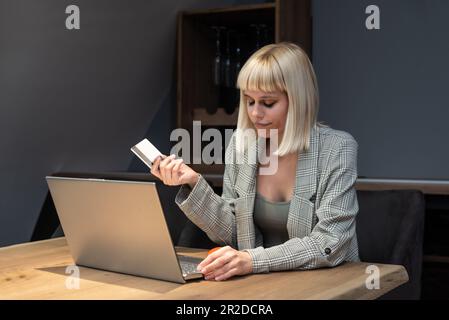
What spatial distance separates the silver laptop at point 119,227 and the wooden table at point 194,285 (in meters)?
0.03

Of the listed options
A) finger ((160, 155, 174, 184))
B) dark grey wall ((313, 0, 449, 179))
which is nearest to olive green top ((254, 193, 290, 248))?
finger ((160, 155, 174, 184))

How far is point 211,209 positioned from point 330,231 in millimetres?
318

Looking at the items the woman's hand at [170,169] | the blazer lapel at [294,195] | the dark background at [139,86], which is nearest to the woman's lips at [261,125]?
the blazer lapel at [294,195]

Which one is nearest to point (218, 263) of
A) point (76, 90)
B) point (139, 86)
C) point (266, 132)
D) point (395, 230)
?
point (266, 132)

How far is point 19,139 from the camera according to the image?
8.33 feet

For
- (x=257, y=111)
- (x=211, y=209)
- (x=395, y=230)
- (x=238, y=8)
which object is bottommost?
(x=395, y=230)

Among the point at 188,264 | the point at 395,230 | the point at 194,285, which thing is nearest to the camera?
the point at 194,285

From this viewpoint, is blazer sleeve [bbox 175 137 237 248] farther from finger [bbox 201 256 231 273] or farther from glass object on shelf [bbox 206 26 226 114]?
glass object on shelf [bbox 206 26 226 114]

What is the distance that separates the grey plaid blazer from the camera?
1.54 meters

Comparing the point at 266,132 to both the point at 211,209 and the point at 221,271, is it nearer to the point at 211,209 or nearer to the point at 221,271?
the point at 211,209

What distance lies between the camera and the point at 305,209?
5.62 feet

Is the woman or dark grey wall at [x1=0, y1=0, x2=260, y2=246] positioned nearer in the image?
the woman

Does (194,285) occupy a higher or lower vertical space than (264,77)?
lower
